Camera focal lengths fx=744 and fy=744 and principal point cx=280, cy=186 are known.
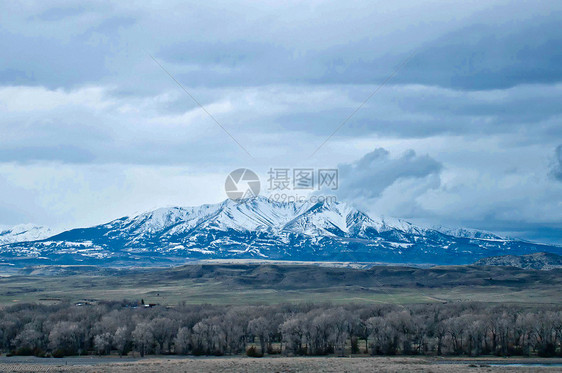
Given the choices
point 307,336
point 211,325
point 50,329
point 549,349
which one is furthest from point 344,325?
point 50,329

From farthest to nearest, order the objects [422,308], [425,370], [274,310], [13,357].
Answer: [422,308] → [274,310] → [13,357] → [425,370]

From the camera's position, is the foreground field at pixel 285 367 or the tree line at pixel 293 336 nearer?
the foreground field at pixel 285 367

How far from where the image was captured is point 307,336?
131750mm

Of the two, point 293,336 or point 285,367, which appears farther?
point 293,336

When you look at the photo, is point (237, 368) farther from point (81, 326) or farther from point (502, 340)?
point (502, 340)

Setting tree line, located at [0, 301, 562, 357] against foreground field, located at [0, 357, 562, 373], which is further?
tree line, located at [0, 301, 562, 357]

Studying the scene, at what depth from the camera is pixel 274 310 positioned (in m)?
165

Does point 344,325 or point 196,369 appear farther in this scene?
point 344,325

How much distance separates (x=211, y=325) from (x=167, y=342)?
27.8ft

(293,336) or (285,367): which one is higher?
(293,336)

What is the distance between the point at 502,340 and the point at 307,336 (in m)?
34.5

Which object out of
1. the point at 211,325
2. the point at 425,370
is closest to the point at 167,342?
the point at 211,325

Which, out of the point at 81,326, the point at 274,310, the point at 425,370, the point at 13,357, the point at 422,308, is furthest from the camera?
the point at 422,308

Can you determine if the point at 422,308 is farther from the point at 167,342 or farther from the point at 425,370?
the point at 425,370
